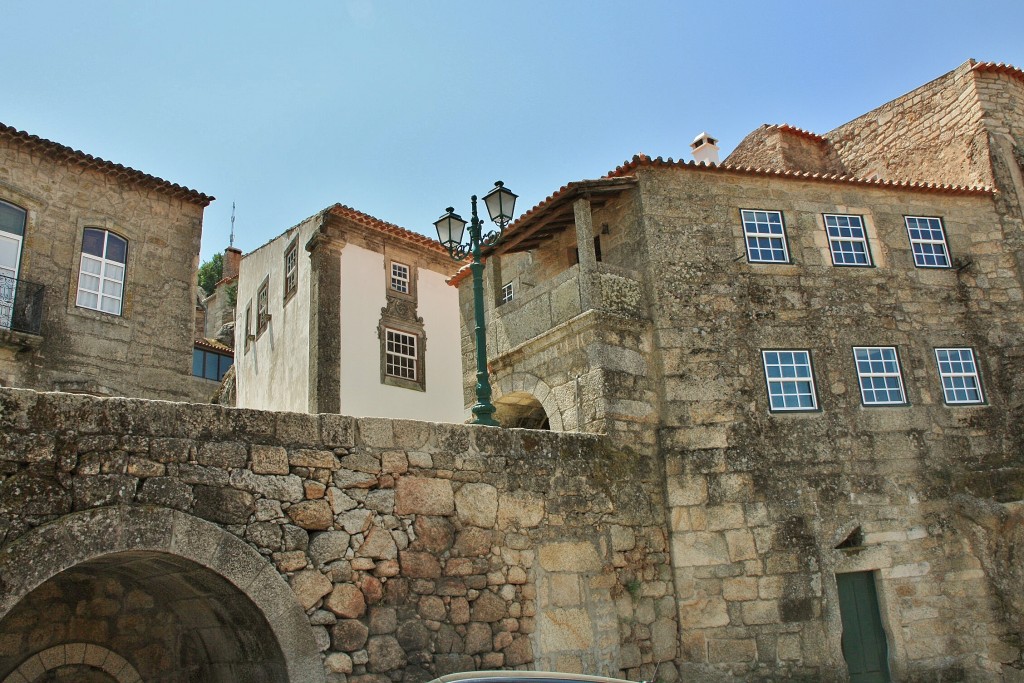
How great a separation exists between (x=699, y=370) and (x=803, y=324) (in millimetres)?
1878

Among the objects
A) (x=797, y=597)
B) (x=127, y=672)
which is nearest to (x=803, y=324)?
(x=797, y=597)

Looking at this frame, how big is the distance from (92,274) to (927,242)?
14434 mm

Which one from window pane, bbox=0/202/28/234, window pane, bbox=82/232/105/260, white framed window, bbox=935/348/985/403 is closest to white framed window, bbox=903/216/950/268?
white framed window, bbox=935/348/985/403

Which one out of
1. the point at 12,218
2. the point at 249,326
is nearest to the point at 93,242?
the point at 12,218

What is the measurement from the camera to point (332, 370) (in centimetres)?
1936

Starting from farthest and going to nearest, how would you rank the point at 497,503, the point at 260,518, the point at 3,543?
the point at 497,503 → the point at 260,518 → the point at 3,543

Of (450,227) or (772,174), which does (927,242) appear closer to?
(772,174)

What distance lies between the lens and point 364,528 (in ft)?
25.0

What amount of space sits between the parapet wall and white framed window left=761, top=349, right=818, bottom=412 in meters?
Result: 2.80

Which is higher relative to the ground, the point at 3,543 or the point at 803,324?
the point at 803,324

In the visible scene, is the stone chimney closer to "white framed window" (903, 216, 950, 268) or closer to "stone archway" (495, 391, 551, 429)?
"stone archway" (495, 391, 551, 429)

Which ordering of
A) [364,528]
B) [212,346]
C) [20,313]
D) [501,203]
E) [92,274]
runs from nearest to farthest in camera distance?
[364,528]
[501,203]
[20,313]
[92,274]
[212,346]

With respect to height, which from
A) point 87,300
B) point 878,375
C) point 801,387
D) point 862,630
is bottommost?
point 862,630

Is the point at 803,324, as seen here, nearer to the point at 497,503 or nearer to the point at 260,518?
the point at 497,503
